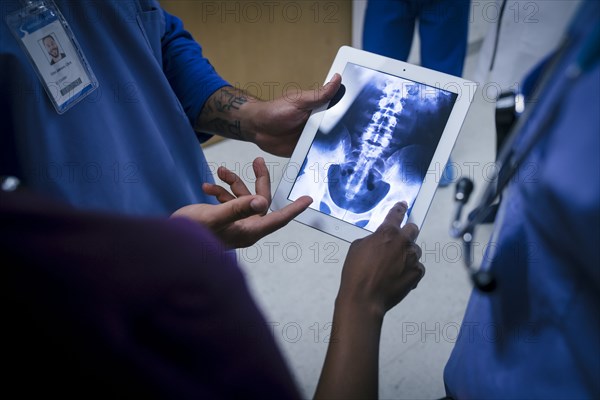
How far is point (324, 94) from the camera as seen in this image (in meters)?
0.81

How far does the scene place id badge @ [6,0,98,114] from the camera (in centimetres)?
55

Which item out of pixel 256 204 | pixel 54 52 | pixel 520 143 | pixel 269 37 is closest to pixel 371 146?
pixel 256 204

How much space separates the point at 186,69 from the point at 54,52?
0.29 m

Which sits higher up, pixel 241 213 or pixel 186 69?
pixel 186 69

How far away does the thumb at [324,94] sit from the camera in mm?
812

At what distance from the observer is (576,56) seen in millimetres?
315

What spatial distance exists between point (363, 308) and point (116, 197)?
1.27 ft

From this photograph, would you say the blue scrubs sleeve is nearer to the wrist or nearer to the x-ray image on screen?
the x-ray image on screen

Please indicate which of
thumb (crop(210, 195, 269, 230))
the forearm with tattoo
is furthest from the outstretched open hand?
the forearm with tattoo

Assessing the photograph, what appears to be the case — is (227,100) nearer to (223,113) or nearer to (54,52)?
(223,113)

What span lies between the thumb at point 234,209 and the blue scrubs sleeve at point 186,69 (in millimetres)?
293

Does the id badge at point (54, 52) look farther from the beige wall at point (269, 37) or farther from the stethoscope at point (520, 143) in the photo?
the beige wall at point (269, 37)

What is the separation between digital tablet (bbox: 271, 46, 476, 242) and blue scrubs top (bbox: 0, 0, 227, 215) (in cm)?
21

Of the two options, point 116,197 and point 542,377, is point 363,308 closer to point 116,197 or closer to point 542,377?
point 542,377
